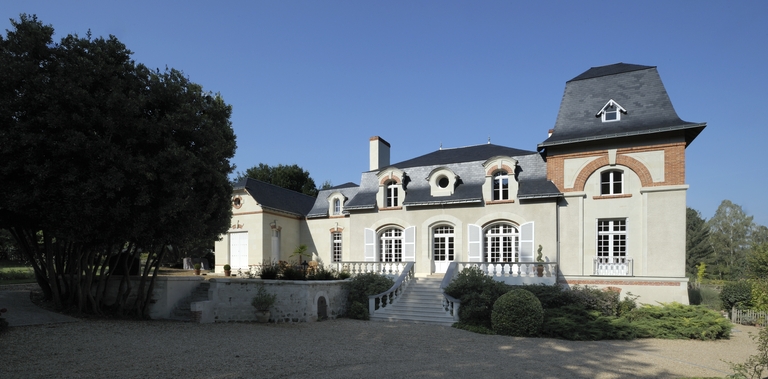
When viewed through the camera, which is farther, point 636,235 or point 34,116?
point 636,235

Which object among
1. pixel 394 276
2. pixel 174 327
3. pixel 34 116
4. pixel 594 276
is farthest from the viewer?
pixel 394 276

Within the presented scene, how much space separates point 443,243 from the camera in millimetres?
18578

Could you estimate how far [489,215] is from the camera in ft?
57.3

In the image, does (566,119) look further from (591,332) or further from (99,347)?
(99,347)

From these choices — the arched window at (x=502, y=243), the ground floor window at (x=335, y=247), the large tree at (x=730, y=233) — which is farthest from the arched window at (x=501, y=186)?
the large tree at (x=730, y=233)

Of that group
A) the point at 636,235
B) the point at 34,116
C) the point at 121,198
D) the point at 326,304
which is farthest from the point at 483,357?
the point at 34,116

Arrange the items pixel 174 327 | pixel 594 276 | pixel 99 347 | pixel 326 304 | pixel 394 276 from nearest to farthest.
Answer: pixel 99 347 → pixel 174 327 → pixel 326 304 → pixel 594 276 → pixel 394 276

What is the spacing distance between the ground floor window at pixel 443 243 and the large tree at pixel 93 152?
9921 millimetres

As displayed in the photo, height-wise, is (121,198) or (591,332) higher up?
(121,198)

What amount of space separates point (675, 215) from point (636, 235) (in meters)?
1.40

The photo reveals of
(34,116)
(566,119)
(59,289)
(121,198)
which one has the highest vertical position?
(566,119)

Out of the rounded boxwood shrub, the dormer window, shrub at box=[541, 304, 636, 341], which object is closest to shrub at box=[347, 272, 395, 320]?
the rounded boxwood shrub

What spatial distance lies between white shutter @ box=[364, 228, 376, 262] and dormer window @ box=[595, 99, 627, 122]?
10693 mm

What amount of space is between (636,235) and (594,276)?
2.12 m
